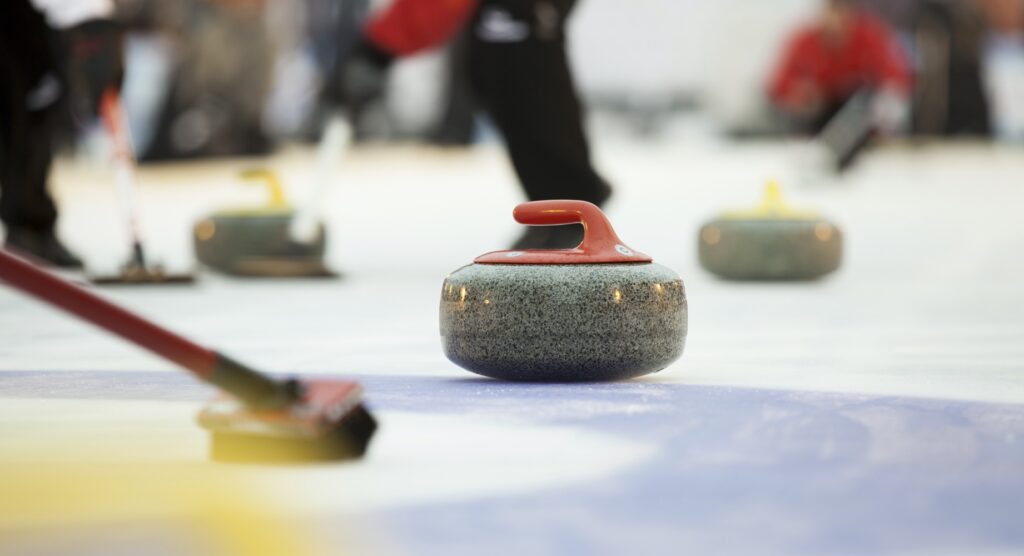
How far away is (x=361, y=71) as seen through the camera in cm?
466

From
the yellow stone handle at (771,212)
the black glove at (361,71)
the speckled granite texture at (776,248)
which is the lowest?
the speckled granite texture at (776,248)

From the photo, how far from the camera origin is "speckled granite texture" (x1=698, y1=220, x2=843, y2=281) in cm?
445

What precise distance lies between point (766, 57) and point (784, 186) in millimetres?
11237

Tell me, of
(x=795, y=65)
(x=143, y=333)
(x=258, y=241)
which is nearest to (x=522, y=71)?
(x=258, y=241)

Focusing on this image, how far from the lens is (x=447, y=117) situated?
19.2 m

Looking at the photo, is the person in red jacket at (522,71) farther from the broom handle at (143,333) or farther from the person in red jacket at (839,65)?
the person in red jacket at (839,65)

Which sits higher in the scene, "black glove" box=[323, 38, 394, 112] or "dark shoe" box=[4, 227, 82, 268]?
"black glove" box=[323, 38, 394, 112]

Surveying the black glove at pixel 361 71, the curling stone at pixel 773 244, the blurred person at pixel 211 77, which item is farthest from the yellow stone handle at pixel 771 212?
the blurred person at pixel 211 77

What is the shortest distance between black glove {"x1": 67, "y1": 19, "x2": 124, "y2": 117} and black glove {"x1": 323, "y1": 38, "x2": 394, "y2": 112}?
62cm

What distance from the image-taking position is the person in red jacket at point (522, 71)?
14.7 feet

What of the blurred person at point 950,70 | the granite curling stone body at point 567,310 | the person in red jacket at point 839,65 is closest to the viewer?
the granite curling stone body at point 567,310

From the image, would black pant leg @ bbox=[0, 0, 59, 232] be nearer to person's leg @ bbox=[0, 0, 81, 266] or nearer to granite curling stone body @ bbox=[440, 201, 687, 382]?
person's leg @ bbox=[0, 0, 81, 266]

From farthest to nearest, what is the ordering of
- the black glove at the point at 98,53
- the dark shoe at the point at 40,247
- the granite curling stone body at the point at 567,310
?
the dark shoe at the point at 40,247 → the black glove at the point at 98,53 → the granite curling stone body at the point at 567,310

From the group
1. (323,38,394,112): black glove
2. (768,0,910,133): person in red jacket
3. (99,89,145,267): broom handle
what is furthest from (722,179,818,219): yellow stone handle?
(768,0,910,133): person in red jacket
